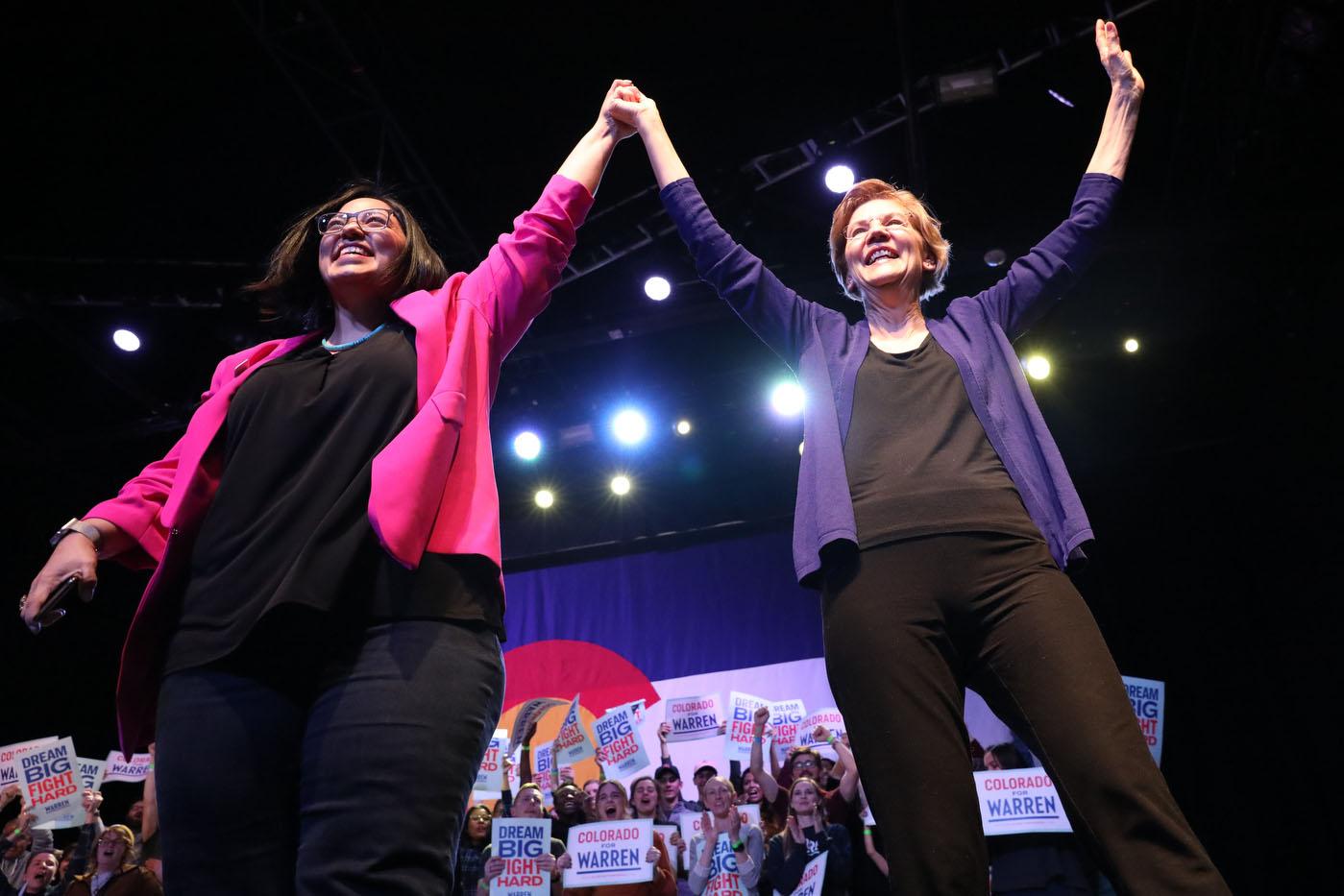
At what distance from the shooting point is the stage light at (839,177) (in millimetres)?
6262

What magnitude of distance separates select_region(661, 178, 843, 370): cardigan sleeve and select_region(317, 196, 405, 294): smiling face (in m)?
0.68

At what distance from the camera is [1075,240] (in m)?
2.31

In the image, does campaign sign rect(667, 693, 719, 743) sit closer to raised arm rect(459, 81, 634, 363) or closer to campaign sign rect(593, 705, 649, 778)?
campaign sign rect(593, 705, 649, 778)

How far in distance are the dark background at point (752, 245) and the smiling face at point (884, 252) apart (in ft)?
11.7

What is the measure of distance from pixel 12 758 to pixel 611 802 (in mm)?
3834

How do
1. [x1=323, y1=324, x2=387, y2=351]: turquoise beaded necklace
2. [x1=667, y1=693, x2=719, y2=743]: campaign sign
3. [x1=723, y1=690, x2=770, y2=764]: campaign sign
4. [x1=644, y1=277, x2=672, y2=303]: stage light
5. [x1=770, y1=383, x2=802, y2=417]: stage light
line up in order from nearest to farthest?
[x1=323, y1=324, x2=387, y2=351]: turquoise beaded necklace
[x1=723, y1=690, x2=770, y2=764]: campaign sign
[x1=644, y1=277, x2=672, y2=303]: stage light
[x1=667, y1=693, x2=719, y2=743]: campaign sign
[x1=770, y1=383, x2=802, y2=417]: stage light

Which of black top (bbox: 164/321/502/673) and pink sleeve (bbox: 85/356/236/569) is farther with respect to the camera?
pink sleeve (bbox: 85/356/236/569)

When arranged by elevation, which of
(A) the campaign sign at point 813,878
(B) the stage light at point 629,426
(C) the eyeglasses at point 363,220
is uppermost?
(B) the stage light at point 629,426

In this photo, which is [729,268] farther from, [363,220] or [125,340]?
[125,340]

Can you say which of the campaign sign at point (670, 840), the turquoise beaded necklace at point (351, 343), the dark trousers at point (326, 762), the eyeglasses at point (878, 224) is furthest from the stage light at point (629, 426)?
the dark trousers at point (326, 762)

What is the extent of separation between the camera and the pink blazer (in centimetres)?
138

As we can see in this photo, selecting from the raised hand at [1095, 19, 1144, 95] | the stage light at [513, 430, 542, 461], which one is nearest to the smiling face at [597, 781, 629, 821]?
the stage light at [513, 430, 542, 461]

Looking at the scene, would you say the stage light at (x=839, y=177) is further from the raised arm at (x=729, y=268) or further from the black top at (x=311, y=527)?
the black top at (x=311, y=527)

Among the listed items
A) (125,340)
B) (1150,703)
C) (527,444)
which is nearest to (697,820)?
(1150,703)
